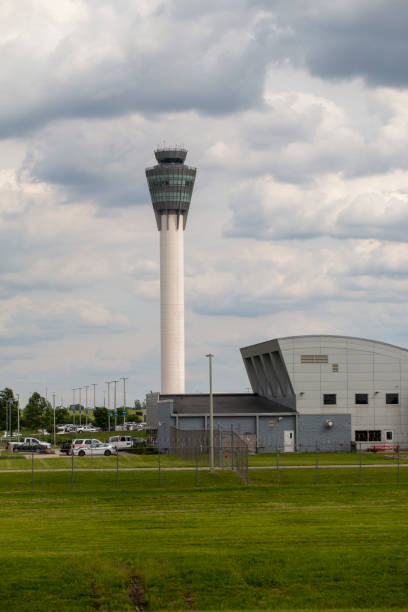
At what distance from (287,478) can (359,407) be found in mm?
39454

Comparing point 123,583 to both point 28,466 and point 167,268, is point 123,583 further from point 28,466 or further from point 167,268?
point 167,268

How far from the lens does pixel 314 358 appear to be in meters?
91.8

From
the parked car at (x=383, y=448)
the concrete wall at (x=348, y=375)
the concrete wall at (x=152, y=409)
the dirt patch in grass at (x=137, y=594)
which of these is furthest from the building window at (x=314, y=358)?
the dirt patch in grass at (x=137, y=594)

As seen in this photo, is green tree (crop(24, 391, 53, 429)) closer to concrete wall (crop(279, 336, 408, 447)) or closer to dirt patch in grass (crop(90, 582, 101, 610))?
concrete wall (crop(279, 336, 408, 447))

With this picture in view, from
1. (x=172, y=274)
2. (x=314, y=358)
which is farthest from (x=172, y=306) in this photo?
(x=314, y=358)

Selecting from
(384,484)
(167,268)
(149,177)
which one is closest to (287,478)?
(384,484)

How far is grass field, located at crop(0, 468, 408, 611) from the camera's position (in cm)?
2259

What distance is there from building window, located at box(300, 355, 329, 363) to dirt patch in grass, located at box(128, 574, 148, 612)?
6924 centimetres

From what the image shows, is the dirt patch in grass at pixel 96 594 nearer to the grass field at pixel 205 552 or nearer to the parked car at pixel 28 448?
the grass field at pixel 205 552

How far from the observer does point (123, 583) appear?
76.3ft

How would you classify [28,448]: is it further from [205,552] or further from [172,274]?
[205,552]

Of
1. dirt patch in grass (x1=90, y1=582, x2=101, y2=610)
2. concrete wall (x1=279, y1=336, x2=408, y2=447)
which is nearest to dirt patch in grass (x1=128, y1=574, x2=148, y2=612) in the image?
dirt patch in grass (x1=90, y1=582, x2=101, y2=610)

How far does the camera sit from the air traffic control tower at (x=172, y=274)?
14050 cm

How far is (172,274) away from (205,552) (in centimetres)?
11487
